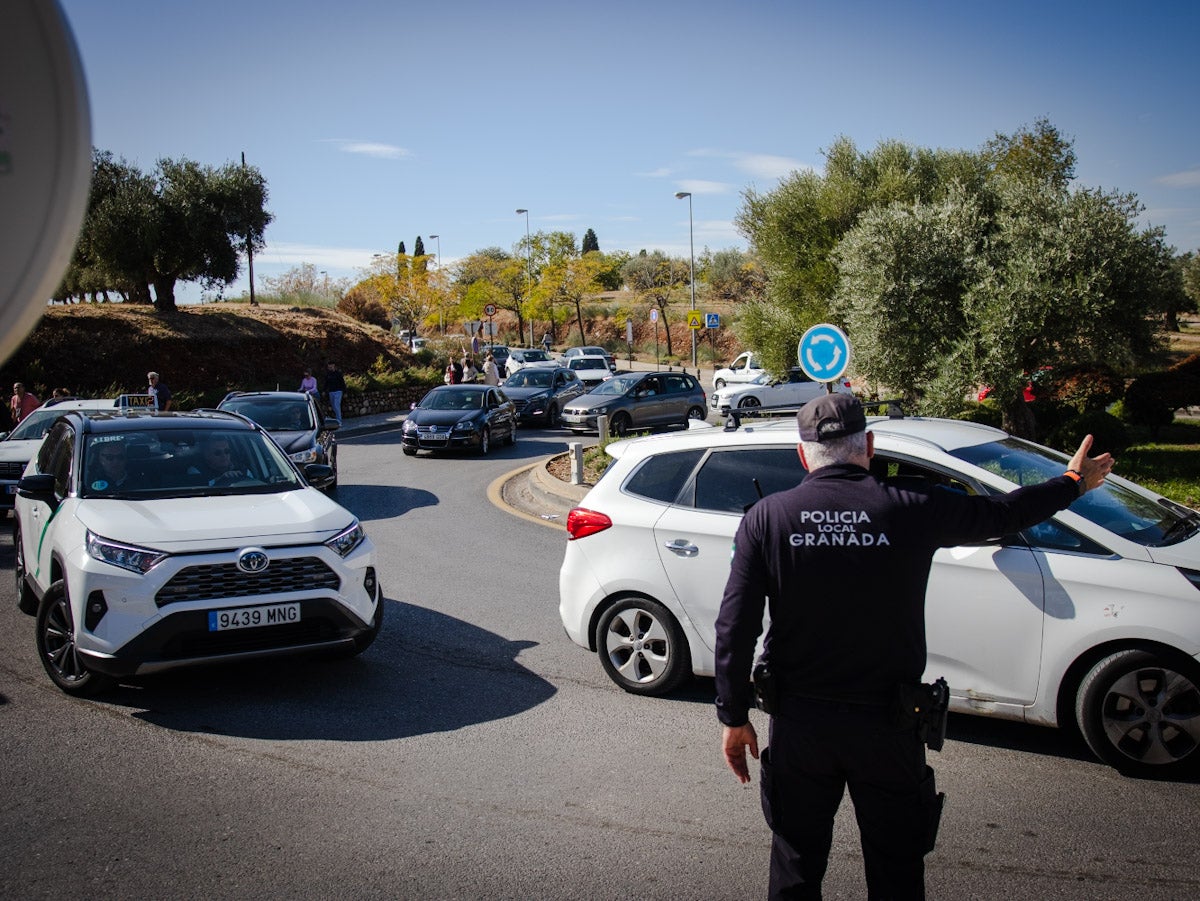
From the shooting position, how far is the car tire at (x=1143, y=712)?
14.2 feet

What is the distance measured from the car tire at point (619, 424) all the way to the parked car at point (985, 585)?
56.0ft

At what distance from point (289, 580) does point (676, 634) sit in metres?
2.38

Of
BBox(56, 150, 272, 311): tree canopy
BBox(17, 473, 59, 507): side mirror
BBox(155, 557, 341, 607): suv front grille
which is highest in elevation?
BBox(56, 150, 272, 311): tree canopy

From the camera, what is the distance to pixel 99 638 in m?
5.43

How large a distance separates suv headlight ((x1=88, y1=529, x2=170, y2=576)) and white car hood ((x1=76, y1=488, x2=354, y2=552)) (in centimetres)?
4

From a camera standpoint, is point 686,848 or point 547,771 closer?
point 686,848

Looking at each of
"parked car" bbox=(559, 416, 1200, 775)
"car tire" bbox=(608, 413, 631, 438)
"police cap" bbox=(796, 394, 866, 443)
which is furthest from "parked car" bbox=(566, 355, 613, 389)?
"police cap" bbox=(796, 394, 866, 443)

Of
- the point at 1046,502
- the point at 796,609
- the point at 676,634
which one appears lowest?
the point at 676,634

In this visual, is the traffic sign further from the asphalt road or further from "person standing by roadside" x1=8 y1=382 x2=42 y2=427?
"person standing by roadside" x1=8 y1=382 x2=42 y2=427

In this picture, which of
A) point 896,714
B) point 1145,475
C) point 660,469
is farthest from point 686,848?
point 1145,475

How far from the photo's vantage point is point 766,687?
296cm

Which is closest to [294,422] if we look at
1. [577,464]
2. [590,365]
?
[577,464]

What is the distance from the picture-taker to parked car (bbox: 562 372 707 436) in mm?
23469

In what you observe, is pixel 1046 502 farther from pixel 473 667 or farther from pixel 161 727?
pixel 161 727
